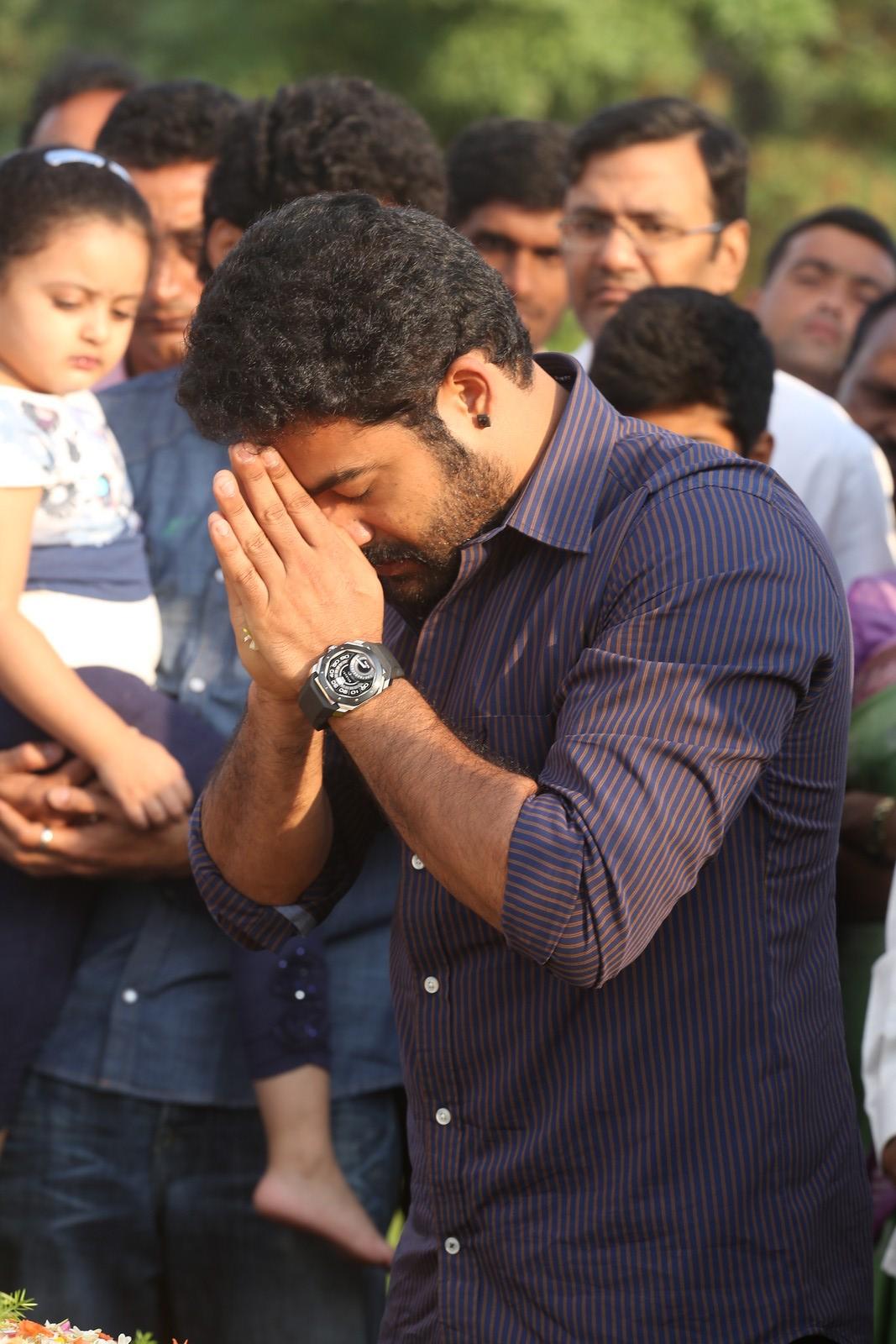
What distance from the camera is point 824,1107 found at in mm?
2102

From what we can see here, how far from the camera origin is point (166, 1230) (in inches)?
121

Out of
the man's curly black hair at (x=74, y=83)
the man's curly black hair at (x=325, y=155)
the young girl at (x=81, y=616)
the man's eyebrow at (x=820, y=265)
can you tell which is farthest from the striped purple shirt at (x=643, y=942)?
the man's curly black hair at (x=74, y=83)

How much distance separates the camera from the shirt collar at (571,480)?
6.86 ft

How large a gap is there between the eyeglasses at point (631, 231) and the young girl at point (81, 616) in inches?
52.3

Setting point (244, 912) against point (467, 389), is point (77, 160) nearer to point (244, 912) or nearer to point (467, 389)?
point (467, 389)

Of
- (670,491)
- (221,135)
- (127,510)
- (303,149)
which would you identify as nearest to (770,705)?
(670,491)

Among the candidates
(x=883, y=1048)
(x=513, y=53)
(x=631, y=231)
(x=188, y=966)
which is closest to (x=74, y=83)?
(x=631, y=231)

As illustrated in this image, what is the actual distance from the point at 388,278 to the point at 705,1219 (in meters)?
1.17

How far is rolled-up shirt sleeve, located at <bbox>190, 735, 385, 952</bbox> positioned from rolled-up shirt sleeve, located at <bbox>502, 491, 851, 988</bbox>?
21.4 inches

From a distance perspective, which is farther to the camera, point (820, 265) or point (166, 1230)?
point (820, 265)

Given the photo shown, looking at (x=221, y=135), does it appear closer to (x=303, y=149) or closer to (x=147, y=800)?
(x=303, y=149)

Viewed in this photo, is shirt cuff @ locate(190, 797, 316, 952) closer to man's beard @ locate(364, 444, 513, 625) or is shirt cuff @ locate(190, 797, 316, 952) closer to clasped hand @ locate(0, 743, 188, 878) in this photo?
man's beard @ locate(364, 444, 513, 625)

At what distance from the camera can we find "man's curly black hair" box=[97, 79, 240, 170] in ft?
13.7

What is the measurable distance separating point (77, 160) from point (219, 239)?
317 mm
